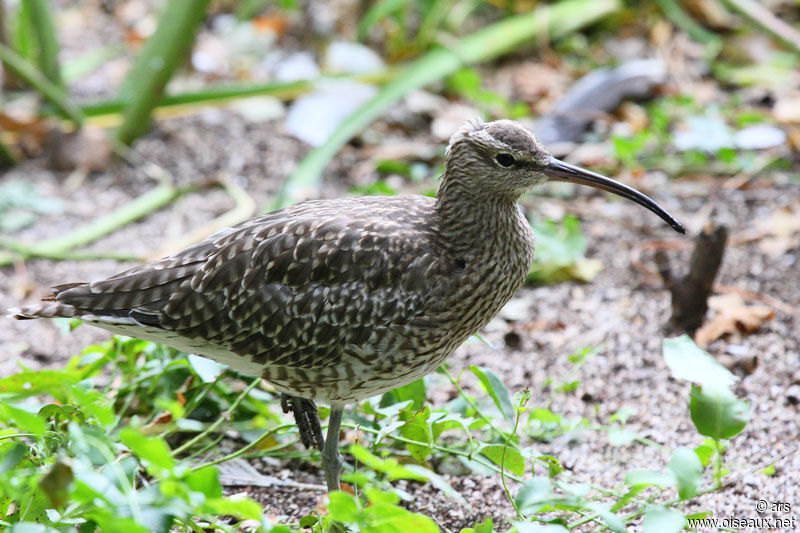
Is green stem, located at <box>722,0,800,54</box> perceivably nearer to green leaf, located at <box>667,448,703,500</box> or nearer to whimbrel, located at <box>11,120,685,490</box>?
whimbrel, located at <box>11,120,685,490</box>

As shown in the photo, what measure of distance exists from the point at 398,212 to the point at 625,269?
196cm

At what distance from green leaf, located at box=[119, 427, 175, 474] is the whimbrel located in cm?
106

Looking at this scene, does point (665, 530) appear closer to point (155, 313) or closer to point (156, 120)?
point (155, 313)

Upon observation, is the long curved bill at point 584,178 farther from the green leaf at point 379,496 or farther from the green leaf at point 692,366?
the green leaf at point 379,496

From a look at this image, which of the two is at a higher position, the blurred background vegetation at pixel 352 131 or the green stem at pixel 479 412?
the blurred background vegetation at pixel 352 131

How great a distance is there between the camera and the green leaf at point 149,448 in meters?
2.48

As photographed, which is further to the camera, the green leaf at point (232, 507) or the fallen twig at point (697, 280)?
the fallen twig at point (697, 280)

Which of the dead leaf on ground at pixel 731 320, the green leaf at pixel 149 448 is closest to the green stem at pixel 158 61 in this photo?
the dead leaf on ground at pixel 731 320

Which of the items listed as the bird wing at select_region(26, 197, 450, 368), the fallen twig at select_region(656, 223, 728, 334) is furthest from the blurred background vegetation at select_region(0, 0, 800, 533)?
the fallen twig at select_region(656, 223, 728, 334)

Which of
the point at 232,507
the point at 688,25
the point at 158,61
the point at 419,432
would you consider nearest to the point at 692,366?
the point at 419,432

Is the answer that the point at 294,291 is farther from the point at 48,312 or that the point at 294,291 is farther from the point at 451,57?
the point at 451,57

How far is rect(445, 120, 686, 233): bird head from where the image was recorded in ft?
12.0

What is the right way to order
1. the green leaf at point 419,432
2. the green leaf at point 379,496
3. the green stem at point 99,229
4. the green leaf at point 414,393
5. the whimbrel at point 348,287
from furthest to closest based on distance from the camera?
the green stem at point 99,229, the green leaf at point 414,393, the whimbrel at point 348,287, the green leaf at point 419,432, the green leaf at point 379,496

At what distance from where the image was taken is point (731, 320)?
454 cm
